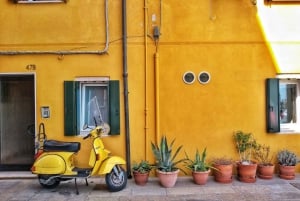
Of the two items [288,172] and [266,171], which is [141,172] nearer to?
[266,171]

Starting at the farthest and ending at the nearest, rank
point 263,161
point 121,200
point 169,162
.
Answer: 1. point 263,161
2. point 169,162
3. point 121,200

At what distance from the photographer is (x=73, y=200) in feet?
20.7

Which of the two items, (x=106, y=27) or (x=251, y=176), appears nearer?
(x=251, y=176)

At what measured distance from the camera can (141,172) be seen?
281 inches

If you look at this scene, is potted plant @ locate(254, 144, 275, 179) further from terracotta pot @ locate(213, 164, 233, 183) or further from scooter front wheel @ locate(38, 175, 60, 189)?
scooter front wheel @ locate(38, 175, 60, 189)

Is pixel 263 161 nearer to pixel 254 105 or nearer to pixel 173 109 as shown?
pixel 254 105

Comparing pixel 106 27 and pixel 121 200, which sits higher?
pixel 106 27

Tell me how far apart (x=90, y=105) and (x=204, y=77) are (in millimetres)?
2547

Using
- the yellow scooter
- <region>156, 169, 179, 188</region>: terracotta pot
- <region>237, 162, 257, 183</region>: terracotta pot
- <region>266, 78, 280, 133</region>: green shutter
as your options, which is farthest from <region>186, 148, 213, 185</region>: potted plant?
<region>266, 78, 280, 133</region>: green shutter

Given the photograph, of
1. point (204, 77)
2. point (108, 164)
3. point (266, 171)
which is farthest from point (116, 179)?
point (266, 171)

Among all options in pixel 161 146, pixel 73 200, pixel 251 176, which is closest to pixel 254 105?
pixel 251 176

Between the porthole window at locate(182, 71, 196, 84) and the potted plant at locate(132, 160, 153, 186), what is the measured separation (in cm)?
194

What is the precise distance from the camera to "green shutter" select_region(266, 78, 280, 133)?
7.78 meters

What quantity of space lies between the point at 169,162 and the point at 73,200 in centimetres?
194
